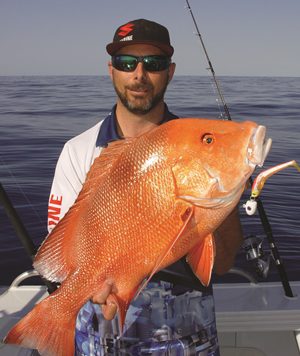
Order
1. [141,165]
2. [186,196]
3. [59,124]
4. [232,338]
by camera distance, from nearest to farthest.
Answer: [186,196], [141,165], [232,338], [59,124]

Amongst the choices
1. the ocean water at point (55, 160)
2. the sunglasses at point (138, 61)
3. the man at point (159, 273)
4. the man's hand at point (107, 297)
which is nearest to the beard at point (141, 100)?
the man at point (159, 273)

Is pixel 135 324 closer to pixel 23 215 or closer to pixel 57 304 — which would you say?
pixel 57 304

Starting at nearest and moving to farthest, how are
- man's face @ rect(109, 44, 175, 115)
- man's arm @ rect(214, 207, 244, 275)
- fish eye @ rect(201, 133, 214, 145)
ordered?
fish eye @ rect(201, 133, 214, 145), man's arm @ rect(214, 207, 244, 275), man's face @ rect(109, 44, 175, 115)

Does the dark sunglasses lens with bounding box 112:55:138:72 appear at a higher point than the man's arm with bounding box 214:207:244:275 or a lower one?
higher

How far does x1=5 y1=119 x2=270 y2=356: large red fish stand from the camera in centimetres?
168

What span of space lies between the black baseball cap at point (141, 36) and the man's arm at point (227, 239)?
3.48 feet

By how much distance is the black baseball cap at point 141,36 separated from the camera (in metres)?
2.55

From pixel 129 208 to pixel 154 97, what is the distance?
3.17 feet

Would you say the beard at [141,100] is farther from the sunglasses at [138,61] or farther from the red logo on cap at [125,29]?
the red logo on cap at [125,29]

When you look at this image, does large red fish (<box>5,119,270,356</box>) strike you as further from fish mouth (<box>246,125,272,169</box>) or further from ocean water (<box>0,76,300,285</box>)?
ocean water (<box>0,76,300,285</box>)

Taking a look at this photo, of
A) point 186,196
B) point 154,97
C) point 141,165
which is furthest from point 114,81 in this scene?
point 186,196

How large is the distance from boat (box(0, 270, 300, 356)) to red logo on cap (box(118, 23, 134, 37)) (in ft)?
6.53

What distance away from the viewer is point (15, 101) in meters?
27.8

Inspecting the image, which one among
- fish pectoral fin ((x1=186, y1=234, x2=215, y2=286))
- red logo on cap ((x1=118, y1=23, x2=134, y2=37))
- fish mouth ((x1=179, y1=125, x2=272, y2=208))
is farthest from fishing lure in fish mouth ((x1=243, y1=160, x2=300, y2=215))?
red logo on cap ((x1=118, y1=23, x2=134, y2=37))
